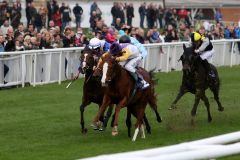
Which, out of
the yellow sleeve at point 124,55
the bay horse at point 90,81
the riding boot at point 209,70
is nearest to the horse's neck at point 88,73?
the bay horse at point 90,81

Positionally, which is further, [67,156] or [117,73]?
[117,73]

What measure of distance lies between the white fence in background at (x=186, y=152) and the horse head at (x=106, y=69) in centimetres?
512

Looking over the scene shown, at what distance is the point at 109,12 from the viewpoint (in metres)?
34.2

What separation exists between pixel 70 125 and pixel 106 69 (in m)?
2.73

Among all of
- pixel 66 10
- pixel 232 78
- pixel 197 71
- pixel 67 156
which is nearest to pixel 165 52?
pixel 232 78

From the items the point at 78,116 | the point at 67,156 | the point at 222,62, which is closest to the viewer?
the point at 67,156

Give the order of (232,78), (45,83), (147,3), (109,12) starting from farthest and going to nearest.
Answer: (147,3)
(109,12)
(232,78)
(45,83)

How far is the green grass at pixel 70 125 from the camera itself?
33.9 feet

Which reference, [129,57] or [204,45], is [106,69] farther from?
[204,45]

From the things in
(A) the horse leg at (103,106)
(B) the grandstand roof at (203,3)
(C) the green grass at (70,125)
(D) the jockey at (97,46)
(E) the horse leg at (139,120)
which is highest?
(D) the jockey at (97,46)

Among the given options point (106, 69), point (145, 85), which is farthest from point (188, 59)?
point (106, 69)

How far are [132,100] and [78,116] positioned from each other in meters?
3.07

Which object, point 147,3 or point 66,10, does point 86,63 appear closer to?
point 66,10

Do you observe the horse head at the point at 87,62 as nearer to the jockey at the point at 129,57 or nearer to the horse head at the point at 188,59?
the jockey at the point at 129,57
